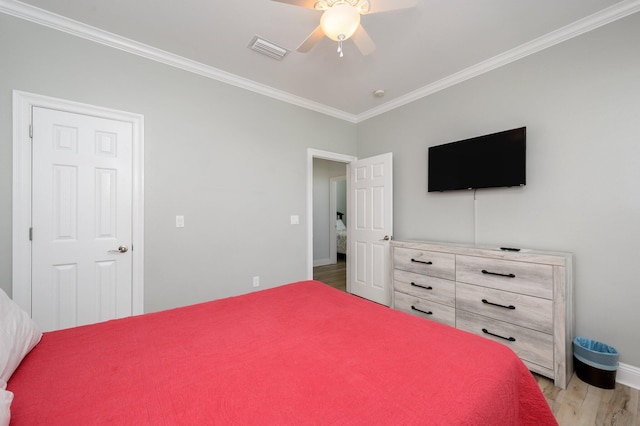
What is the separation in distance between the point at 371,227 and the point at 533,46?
244 centimetres

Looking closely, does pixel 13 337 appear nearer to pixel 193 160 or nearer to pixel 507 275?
pixel 193 160

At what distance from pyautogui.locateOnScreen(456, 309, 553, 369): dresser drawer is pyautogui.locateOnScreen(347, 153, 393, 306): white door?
0.99 meters

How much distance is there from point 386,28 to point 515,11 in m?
0.96

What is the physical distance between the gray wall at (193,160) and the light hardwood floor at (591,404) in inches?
100

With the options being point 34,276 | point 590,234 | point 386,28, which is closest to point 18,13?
point 34,276

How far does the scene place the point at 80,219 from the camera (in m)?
2.13

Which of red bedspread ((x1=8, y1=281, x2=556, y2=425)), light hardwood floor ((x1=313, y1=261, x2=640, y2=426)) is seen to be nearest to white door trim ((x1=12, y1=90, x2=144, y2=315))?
red bedspread ((x1=8, y1=281, x2=556, y2=425))

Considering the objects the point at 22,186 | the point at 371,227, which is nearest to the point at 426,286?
the point at 371,227

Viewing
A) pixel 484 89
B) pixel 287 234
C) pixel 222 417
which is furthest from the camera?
pixel 287 234

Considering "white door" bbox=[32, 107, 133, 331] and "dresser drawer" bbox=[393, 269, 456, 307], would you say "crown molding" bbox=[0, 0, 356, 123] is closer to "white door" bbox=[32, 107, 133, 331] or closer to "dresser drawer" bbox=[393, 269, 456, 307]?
"white door" bbox=[32, 107, 133, 331]

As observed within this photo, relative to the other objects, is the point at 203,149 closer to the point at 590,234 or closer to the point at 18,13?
the point at 18,13

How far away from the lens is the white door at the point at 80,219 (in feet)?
6.56

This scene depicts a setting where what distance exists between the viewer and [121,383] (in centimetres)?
84

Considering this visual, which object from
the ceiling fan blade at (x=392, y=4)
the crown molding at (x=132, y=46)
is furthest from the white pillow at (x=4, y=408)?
the crown molding at (x=132, y=46)
